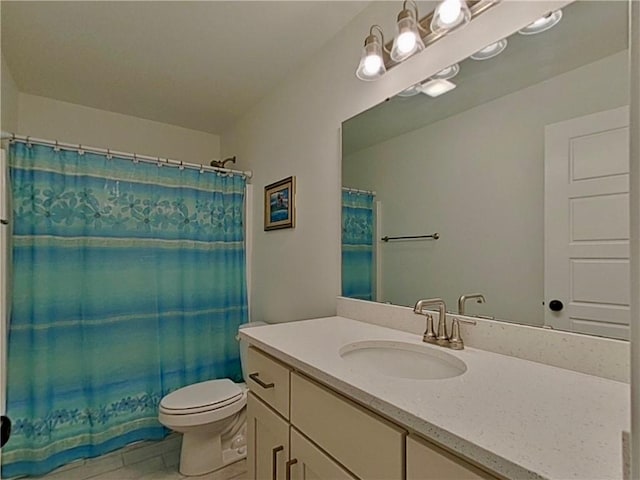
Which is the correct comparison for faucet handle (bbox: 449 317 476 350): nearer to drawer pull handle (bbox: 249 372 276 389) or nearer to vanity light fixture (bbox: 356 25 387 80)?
drawer pull handle (bbox: 249 372 276 389)

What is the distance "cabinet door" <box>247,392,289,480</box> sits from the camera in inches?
42.9

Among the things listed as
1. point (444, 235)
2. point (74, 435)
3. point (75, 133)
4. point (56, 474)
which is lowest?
point (56, 474)

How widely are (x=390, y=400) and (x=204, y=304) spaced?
75.2 inches

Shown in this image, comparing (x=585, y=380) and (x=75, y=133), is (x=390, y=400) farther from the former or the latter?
(x=75, y=133)

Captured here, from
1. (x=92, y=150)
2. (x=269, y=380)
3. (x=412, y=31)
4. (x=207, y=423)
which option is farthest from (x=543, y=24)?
(x=92, y=150)

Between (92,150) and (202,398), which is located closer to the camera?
(202,398)

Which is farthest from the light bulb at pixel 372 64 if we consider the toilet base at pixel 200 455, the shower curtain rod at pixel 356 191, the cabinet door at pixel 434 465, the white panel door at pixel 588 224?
the toilet base at pixel 200 455

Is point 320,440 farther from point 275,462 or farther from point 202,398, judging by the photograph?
point 202,398

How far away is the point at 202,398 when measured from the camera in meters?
1.79

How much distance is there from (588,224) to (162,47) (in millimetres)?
2186

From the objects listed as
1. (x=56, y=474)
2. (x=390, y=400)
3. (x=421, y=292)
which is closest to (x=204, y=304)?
(x=56, y=474)

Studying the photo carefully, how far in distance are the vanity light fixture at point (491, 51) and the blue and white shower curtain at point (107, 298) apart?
185cm

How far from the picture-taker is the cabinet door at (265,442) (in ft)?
3.57

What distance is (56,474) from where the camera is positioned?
5.87 ft
